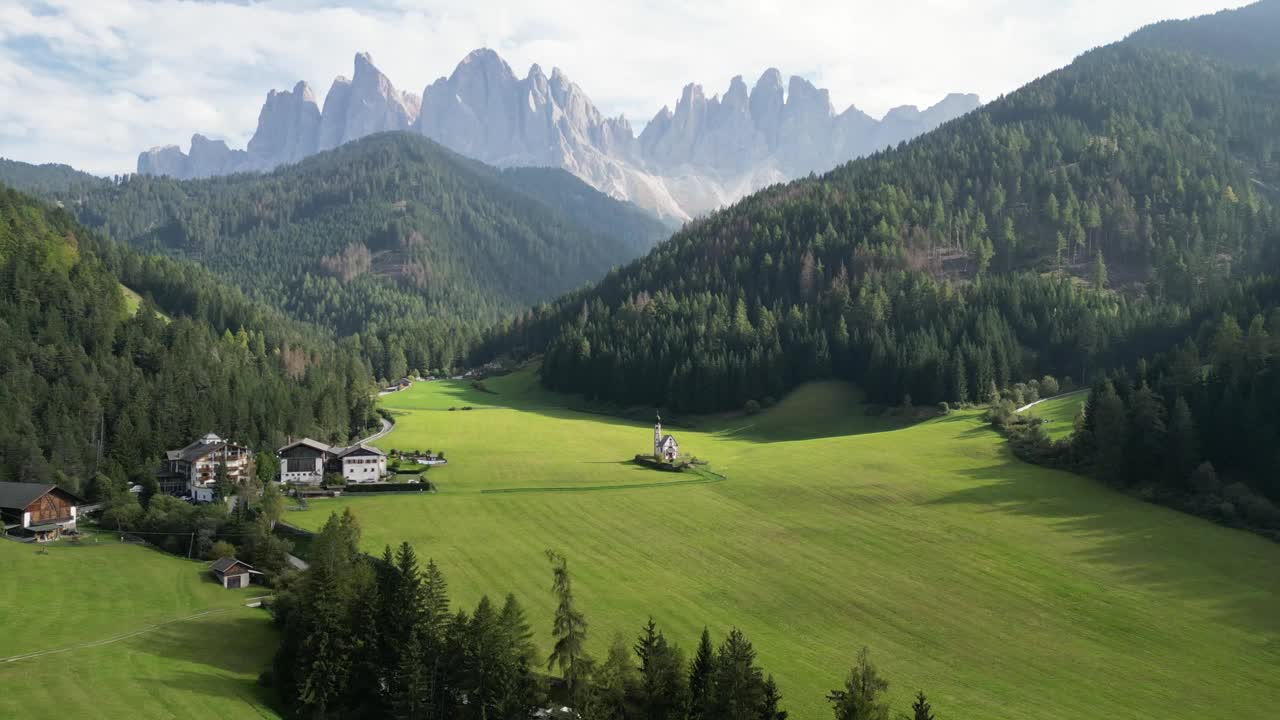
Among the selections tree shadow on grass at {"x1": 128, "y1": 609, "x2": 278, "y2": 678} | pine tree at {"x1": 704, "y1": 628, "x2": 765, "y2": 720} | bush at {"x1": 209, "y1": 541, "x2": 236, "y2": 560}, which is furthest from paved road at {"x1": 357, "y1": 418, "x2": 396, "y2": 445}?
pine tree at {"x1": 704, "y1": 628, "x2": 765, "y2": 720}

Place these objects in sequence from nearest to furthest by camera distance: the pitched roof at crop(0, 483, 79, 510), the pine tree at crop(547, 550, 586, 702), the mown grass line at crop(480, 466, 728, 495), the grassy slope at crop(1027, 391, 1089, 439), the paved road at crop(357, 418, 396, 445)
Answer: the pine tree at crop(547, 550, 586, 702)
the pitched roof at crop(0, 483, 79, 510)
the mown grass line at crop(480, 466, 728, 495)
the grassy slope at crop(1027, 391, 1089, 439)
the paved road at crop(357, 418, 396, 445)

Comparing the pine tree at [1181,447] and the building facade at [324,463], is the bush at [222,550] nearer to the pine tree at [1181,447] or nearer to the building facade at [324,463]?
the building facade at [324,463]

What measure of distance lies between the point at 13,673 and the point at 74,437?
2068 inches

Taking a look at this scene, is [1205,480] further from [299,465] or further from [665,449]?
[299,465]

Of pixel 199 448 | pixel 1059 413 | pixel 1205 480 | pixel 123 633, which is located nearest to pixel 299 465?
pixel 199 448

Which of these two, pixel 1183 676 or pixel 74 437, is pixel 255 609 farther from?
pixel 1183 676

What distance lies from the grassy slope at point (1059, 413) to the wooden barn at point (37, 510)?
297ft

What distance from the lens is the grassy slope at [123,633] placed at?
39.7 m

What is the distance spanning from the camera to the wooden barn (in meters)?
68.4

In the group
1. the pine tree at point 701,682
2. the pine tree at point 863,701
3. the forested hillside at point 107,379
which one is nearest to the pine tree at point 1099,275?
the forested hillside at point 107,379

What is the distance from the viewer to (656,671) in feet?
119

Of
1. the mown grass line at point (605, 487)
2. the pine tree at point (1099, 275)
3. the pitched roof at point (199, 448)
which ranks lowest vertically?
the mown grass line at point (605, 487)

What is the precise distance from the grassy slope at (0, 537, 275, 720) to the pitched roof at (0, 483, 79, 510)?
20.2 feet

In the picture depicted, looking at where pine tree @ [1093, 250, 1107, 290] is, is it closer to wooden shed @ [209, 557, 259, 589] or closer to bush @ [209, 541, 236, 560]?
bush @ [209, 541, 236, 560]
